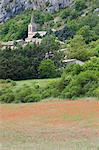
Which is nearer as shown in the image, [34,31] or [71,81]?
[71,81]

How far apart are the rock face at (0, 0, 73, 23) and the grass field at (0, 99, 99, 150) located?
112 metres

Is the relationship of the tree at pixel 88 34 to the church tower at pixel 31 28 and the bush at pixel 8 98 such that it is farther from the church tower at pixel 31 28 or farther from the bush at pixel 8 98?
the bush at pixel 8 98

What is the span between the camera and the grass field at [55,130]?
16594 millimetres

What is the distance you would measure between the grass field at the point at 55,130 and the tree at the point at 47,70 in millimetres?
26139

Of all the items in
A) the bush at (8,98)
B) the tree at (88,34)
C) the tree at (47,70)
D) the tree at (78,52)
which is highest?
the bush at (8,98)

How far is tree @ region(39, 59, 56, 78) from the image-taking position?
58.7 m

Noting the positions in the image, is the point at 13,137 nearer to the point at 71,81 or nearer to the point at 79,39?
the point at 71,81

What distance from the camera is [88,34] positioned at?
98000 millimetres

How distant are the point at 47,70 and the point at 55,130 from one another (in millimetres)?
37884

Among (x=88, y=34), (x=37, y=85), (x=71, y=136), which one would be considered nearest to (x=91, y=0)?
(x=88, y=34)

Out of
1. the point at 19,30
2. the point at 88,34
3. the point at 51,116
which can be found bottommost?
the point at 19,30

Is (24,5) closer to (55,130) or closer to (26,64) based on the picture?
(26,64)

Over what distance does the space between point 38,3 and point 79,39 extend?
221 feet

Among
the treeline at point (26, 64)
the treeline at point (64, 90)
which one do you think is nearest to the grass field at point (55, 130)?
the treeline at point (64, 90)
